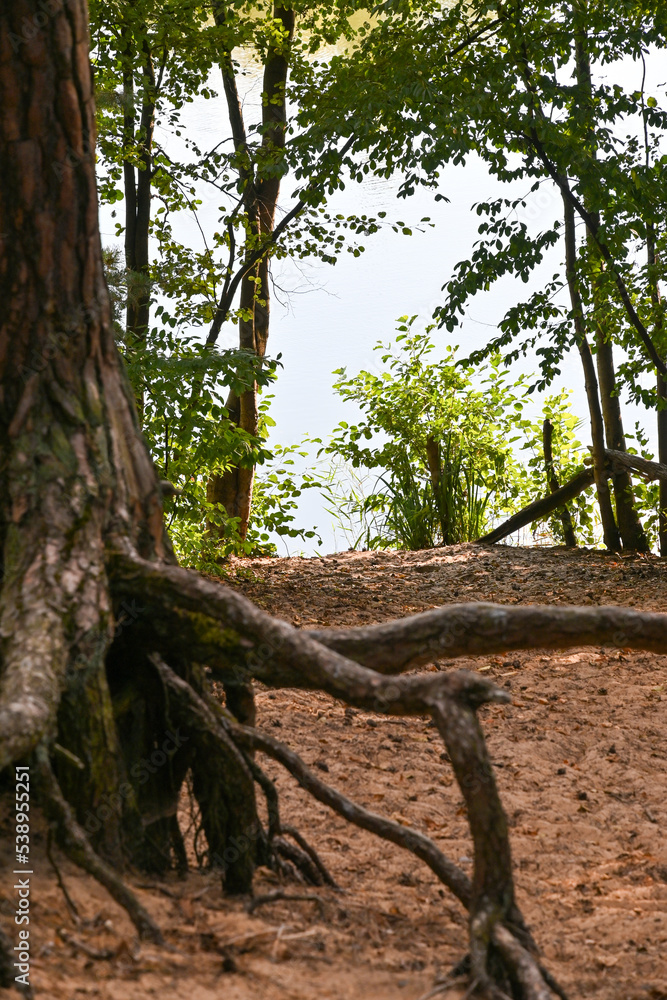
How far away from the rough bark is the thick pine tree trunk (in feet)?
23.0

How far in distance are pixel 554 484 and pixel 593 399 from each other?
1.34 meters

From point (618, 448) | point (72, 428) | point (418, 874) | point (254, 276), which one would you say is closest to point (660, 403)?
point (618, 448)

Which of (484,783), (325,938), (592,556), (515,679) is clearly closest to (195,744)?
(325,938)

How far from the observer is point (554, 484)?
9.04m

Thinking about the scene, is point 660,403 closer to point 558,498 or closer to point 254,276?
point 558,498

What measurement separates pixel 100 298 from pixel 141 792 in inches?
55.9

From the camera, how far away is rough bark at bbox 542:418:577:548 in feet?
29.2

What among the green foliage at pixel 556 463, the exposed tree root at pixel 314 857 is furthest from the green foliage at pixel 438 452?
the exposed tree root at pixel 314 857

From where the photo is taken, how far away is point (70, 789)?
206 cm

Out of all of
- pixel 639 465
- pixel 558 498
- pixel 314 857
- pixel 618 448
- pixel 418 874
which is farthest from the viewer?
pixel 558 498

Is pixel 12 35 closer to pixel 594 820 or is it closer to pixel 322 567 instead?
pixel 594 820

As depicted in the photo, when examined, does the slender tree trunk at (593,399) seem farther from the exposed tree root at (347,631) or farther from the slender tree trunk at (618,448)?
the exposed tree root at (347,631)

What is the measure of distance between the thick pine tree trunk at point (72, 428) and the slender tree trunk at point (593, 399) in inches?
212

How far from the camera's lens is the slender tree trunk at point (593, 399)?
7359 millimetres
